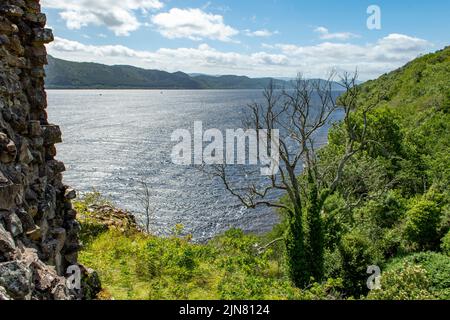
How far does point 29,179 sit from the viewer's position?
8422 millimetres

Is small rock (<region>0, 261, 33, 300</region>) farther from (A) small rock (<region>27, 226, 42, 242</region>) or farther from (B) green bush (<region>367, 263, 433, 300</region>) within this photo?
(B) green bush (<region>367, 263, 433, 300</region>)

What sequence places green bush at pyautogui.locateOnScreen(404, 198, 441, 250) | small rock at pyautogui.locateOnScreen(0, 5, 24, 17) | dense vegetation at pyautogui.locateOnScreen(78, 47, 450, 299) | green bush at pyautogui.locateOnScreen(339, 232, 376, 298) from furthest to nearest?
green bush at pyautogui.locateOnScreen(404, 198, 441, 250)
green bush at pyautogui.locateOnScreen(339, 232, 376, 298)
dense vegetation at pyautogui.locateOnScreen(78, 47, 450, 299)
small rock at pyautogui.locateOnScreen(0, 5, 24, 17)

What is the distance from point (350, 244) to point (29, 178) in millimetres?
23278

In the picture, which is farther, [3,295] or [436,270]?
[436,270]

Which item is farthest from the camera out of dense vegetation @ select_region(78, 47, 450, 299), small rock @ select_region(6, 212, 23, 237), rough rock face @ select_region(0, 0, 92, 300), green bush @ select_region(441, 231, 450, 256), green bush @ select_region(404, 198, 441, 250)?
green bush @ select_region(404, 198, 441, 250)

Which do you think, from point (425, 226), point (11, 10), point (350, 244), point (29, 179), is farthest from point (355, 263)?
point (11, 10)

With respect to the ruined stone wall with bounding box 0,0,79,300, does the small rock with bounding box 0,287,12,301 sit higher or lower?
lower

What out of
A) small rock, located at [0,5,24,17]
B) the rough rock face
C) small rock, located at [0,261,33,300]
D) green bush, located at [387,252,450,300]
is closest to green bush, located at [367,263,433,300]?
green bush, located at [387,252,450,300]

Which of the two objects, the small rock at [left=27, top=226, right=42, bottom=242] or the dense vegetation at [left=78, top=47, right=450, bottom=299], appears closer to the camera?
the small rock at [left=27, top=226, right=42, bottom=242]

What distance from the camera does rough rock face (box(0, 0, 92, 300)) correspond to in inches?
267

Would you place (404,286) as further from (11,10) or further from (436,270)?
(11,10)

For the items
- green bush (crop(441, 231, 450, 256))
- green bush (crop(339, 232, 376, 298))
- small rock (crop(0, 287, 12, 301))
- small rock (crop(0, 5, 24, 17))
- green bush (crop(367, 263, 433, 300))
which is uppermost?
small rock (crop(0, 5, 24, 17))

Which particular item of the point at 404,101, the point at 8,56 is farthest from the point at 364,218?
the point at 404,101
